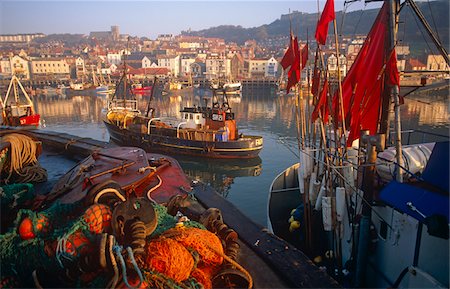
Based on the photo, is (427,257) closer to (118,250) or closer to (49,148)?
(118,250)

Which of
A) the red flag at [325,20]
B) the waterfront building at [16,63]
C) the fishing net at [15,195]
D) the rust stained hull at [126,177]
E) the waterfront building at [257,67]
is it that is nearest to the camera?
the fishing net at [15,195]

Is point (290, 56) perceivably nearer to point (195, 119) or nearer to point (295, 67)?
point (295, 67)

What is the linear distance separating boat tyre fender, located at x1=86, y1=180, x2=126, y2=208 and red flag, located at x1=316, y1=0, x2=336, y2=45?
5673 millimetres

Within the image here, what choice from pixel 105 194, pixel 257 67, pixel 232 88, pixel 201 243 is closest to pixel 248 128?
pixel 105 194

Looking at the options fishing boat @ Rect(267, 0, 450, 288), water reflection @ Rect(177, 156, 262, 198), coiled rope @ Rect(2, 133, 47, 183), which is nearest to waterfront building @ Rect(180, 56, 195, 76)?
water reflection @ Rect(177, 156, 262, 198)

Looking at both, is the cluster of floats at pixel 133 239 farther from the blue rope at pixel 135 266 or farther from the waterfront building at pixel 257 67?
the waterfront building at pixel 257 67

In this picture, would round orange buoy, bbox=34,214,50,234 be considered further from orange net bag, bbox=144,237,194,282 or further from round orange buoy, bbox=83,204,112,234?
orange net bag, bbox=144,237,194,282

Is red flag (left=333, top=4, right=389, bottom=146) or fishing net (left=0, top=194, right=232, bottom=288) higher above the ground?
red flag (left=333, top=4, right=389, bottom=146)

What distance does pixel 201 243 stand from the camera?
3961mm

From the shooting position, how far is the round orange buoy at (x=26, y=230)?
387 centimetres

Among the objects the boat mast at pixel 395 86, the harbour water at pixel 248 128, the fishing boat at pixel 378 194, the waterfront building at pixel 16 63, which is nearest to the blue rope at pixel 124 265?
the fishing boat at pixel 378 194

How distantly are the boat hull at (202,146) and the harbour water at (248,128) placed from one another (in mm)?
660

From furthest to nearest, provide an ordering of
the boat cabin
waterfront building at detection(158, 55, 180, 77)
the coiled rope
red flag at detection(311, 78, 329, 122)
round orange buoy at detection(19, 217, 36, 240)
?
waterfront building at detection(158, 55, 180, 77), the boat cabin, the coiled rope, red flag at detection(311, 78, 329, 122), round orange buoy at detection(19, 217, 36, 240)

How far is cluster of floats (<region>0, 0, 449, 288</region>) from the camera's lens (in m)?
3.62
